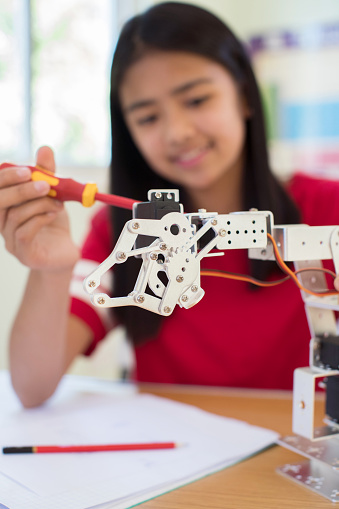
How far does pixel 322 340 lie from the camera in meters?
0.61

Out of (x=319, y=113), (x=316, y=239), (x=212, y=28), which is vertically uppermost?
(x=319, y=113)

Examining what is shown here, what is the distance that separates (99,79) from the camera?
229 cm

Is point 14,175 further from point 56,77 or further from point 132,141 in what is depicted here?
point 56,77

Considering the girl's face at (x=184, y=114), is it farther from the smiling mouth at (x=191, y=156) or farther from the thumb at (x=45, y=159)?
the thumb at (x=45, y=159)

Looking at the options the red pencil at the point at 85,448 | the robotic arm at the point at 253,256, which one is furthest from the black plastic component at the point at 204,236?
the red pencil at the point at 85,448

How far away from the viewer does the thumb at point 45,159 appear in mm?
692

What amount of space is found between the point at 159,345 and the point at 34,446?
1.84 feet

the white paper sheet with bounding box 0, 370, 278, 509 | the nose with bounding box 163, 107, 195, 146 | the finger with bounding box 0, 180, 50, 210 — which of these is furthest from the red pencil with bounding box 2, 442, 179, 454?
the nose with bounding box 163, 107, 195, 146

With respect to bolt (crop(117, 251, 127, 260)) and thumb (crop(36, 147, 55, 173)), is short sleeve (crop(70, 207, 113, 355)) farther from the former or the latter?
bolt (crop(117, 251, 127, 260))

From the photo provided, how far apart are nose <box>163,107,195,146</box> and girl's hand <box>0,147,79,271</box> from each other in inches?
11.2

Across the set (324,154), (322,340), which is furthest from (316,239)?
(324,154)

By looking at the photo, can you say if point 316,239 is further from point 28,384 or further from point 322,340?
point 28,384

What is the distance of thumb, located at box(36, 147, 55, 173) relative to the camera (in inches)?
27.2

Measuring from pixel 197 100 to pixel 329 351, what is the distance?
0.58 meters
